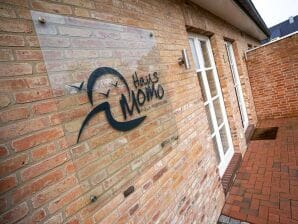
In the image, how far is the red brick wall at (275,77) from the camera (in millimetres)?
5840

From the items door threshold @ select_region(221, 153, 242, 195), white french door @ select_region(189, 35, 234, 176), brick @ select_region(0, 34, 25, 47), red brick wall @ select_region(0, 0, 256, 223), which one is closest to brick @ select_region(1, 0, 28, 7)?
red brick wall @ select_region(0, 0, 256, 223)

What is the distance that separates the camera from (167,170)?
1.96 m

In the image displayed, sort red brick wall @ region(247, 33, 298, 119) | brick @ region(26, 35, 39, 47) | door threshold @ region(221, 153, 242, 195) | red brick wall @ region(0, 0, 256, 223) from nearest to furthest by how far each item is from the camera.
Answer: red brick wall @ region(0, 0, 256, 223), brick @ region(26, 35, 39, 47), door threshold @ region(221, 153, 242, 195), red brick wall @ region(247, 33, 298, 119)

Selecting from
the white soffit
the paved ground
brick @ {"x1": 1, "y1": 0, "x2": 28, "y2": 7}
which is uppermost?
the white soffit

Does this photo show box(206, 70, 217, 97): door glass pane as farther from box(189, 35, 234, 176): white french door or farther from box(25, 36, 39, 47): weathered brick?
box(25, 36, 39, 47): weathered brick

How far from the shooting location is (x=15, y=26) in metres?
1.07

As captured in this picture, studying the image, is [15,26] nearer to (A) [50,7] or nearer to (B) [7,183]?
(A) [50,7]

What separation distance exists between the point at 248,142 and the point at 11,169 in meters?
5.15

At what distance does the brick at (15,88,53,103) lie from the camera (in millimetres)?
1033

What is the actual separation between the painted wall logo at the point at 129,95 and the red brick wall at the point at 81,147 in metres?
0.06

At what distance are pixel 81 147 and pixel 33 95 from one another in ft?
1.38

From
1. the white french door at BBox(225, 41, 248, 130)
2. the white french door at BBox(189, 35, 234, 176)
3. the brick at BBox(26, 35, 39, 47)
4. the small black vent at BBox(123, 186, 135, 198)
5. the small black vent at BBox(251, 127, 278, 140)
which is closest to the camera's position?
the brick at BBox(26, 35, 39, 47)

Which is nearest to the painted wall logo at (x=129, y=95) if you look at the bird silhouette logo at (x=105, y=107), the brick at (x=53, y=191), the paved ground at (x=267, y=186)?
the bird silhouette logo at (x=105, y=107)

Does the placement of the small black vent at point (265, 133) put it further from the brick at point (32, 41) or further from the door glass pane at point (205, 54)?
the brick at point (32, 41)
